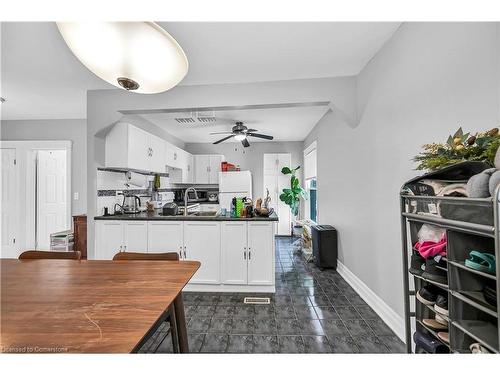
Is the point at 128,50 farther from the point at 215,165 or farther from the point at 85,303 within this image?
the point at 215,165

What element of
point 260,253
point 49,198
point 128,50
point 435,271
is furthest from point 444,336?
point 49,198

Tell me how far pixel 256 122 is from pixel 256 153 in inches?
74.4

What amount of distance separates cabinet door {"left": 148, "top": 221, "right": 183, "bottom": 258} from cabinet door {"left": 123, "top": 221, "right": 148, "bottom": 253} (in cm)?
7

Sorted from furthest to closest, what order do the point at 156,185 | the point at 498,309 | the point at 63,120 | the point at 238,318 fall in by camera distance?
1. the point at 156,185
2. the point at 63,120
3. the point at 238,318
4. the point at 498,309

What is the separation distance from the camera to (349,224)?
3.16m

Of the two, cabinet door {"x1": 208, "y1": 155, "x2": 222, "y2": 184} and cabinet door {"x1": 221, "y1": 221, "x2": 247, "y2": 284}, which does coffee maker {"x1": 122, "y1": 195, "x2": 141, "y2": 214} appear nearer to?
cabinet door {"x1": 221, "y1": 221, "x2": 247, "y2": 284}

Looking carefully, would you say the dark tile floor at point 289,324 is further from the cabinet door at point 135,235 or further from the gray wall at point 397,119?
the cabinet door at point 135,235

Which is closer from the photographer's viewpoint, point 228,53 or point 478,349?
point 478,349

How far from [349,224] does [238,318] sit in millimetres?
1901

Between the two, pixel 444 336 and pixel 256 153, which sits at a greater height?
pixel 256 153

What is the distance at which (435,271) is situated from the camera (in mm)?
1088

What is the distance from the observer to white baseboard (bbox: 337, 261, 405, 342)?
1954 millimetres

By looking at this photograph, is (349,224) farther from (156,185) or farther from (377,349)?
(156,185)
